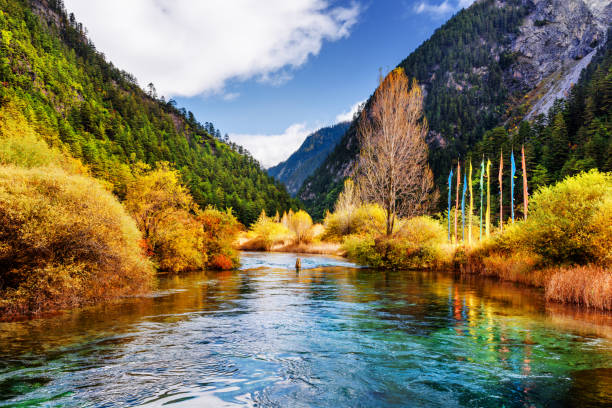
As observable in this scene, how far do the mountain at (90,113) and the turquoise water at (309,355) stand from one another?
73.6 m

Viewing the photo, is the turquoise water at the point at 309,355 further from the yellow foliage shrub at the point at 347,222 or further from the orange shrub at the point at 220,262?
the yellow foliage shrub at the point at 347,222

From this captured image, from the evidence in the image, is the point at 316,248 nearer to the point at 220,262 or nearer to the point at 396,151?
the point at 396,151

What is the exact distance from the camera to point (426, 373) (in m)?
8.57

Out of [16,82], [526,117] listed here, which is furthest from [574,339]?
[526,117]

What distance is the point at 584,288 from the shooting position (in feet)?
56.4

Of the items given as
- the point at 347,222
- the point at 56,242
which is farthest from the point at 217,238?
the point at 347,222

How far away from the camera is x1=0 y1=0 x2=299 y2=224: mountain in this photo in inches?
4119

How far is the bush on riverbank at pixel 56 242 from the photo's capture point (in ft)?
44.2

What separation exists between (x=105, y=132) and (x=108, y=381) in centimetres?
14471

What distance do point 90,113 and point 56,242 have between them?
135334mm

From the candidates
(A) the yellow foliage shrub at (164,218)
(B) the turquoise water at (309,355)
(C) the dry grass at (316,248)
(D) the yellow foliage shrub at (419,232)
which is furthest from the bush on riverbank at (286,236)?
(B) the turquoise water at (309,355)

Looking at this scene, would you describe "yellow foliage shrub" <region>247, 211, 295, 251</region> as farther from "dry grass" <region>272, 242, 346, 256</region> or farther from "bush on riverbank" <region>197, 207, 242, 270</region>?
"bush on riverbank" <region>197, 207, 242, 270</region>

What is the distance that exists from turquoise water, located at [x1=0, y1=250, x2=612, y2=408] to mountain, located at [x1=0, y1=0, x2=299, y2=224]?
73.6 meters

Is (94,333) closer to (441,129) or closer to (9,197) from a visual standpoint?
(9,197)
